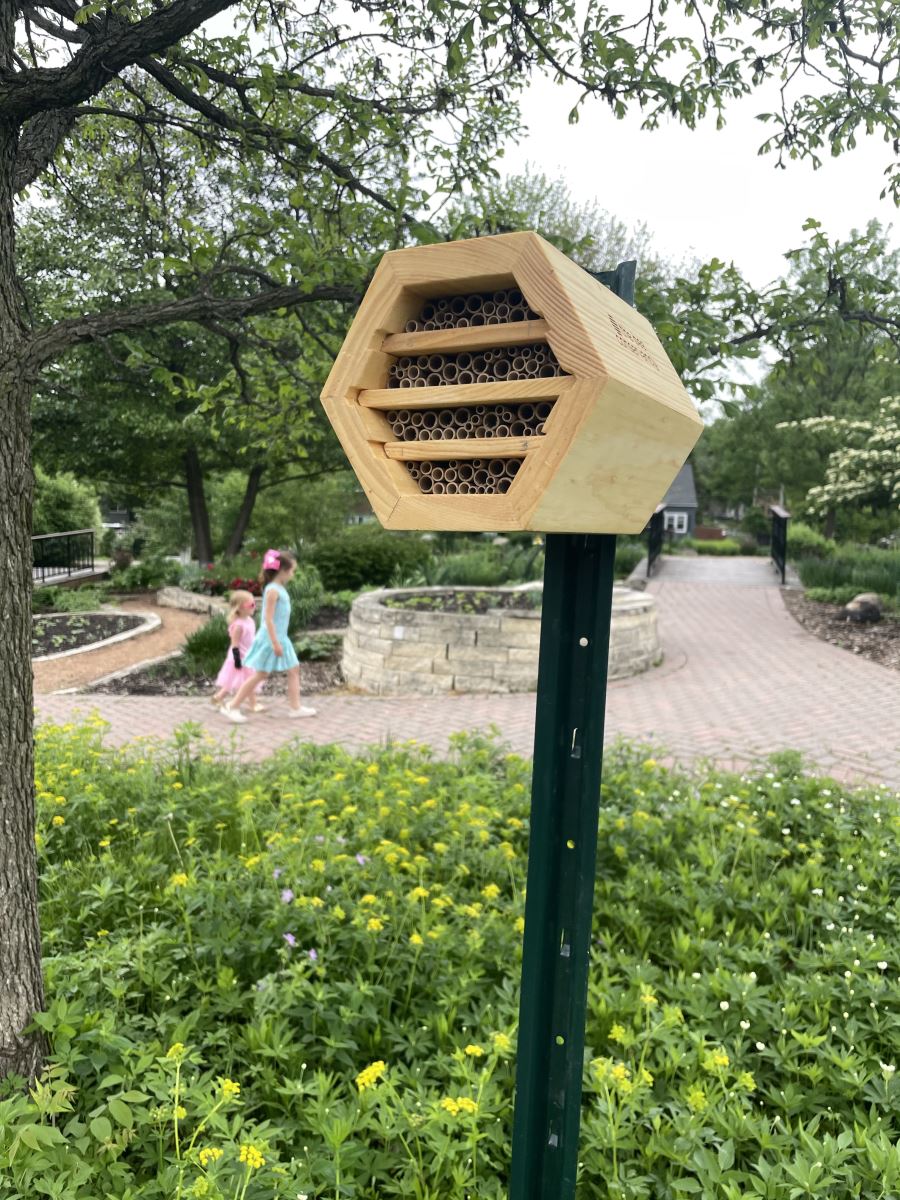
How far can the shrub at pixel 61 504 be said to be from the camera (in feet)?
80.6

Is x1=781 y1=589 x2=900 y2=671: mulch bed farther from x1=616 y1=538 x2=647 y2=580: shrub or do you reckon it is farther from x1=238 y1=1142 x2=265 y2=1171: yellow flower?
x1=238 y1=1142 x2=265 y2=1171: yellow flower

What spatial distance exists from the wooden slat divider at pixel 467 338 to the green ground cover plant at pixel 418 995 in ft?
5.09

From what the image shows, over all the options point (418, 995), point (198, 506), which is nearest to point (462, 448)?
point (418, 995)

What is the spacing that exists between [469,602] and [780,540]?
11414mm

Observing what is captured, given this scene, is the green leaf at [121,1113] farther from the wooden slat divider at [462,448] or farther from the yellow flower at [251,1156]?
the wooden slat divider at [462,448]

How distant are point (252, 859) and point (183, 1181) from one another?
4.12ft

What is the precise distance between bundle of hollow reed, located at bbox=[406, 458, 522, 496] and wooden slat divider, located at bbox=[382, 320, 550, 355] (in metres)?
0.17

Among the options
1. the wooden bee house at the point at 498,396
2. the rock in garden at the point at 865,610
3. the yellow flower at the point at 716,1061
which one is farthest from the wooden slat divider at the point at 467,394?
the rock in garden at the point at 865,610

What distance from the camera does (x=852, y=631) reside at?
1251cm

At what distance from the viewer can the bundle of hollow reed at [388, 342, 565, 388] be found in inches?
49.7

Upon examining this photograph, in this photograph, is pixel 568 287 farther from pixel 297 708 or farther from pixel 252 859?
pixel 297 708

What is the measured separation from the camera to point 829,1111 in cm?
227

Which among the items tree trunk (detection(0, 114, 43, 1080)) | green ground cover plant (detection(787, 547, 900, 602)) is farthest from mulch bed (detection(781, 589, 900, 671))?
tree trunk (detection(0, 114, 43, 1080))

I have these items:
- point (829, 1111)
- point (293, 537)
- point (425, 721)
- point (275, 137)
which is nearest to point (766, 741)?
point (425, 721)
